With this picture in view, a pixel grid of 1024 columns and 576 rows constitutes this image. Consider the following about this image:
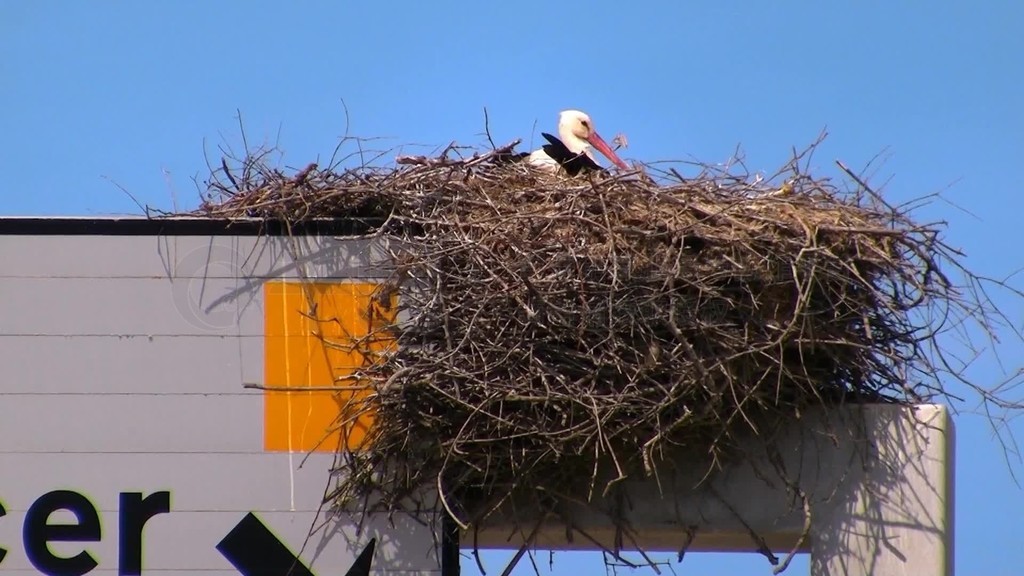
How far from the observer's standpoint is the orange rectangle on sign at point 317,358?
8344 millimetres

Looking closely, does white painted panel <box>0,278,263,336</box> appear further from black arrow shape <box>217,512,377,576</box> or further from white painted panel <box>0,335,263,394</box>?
black arrow shape <box>217,512,377,576</box>

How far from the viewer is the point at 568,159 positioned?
955 cm

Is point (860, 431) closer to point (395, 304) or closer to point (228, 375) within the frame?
point (395, 304)

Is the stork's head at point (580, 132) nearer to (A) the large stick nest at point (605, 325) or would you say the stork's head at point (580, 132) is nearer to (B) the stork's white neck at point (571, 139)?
(B) the stork's white neck at point (571, 139)

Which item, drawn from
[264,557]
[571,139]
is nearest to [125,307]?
[264,557]

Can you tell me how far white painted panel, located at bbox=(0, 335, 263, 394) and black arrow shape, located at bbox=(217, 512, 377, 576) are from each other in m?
0.73

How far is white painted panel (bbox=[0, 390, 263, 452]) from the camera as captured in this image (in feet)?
27.4

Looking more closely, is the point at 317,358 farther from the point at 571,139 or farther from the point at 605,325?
the point at 571,139

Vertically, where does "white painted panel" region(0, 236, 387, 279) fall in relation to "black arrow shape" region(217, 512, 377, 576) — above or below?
above

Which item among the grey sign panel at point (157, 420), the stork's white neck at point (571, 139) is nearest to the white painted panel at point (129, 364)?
the grey sign panel at point (157, 420)

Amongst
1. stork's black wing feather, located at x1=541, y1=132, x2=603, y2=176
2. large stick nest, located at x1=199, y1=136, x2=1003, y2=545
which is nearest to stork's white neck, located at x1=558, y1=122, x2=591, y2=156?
stork's black wing feather, located at x1=541, y1=132, x2=603, y2=176

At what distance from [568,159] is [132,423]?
2.83m

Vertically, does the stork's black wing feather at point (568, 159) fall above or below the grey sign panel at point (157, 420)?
above

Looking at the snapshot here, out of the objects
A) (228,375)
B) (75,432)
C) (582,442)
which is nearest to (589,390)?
(582,442)
